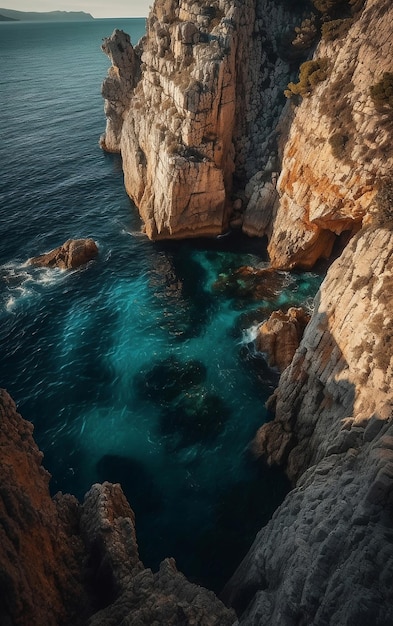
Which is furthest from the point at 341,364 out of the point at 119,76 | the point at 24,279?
the point at 119,76

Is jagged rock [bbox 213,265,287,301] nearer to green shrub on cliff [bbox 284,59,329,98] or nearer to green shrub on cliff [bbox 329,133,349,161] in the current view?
green shrub on cliff [bbox 329,133,349,161]

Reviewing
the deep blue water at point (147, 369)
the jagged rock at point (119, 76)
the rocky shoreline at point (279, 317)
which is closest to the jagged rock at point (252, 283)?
the deep blue water at point (147, 369)

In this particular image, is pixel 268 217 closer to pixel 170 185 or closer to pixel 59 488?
pixel 170 185

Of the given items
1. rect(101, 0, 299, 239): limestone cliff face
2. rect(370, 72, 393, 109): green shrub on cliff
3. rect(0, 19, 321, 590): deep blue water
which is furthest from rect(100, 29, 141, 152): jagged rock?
rect(370, 72, 393, 109): green shrub on cliff

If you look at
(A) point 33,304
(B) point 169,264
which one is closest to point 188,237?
(B) point 169,264

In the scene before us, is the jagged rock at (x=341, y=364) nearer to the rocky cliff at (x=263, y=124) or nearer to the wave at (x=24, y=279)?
the rocky cliff at (x=263, y=124)
